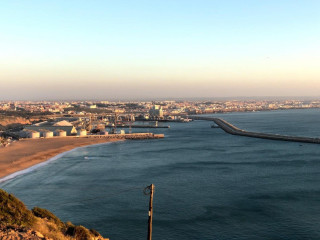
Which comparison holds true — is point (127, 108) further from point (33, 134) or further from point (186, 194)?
point (186, 194)

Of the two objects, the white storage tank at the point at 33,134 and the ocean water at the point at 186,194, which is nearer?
the ocean water at the point at 186,194

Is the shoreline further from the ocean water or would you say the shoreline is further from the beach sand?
the ocean water

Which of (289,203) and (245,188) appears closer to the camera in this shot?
(289,203)

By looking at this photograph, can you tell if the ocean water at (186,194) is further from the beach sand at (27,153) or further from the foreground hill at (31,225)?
the foreground hill at (31,225)

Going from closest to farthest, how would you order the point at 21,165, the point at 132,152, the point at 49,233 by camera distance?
the point at 49,233 → the point at 21,165 → the point at 132,152

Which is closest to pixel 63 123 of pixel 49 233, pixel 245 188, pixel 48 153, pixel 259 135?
pixel 48 153

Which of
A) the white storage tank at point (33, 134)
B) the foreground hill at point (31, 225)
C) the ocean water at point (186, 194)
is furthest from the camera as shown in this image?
the white storage tank at point (33, 134)

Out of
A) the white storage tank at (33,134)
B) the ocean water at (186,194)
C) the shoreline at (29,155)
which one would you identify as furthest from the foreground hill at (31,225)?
the white storage tank at (33,134)

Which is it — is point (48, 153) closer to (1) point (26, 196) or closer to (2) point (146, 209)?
(1) point (26, 196)
